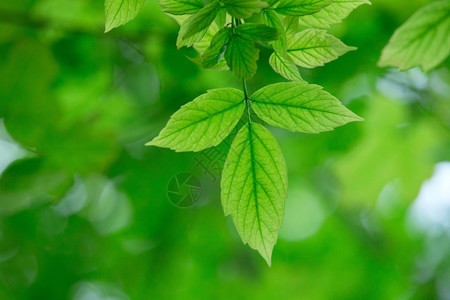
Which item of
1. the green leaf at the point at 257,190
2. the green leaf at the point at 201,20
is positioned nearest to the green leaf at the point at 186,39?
the green leaf at the point at 201,20

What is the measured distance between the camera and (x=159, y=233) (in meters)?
1.57

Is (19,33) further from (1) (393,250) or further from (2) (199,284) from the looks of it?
(1) (393,250)

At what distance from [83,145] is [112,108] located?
15cm

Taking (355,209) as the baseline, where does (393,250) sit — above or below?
below

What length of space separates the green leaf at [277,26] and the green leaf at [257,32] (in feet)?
0.07

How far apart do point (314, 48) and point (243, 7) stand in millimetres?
97

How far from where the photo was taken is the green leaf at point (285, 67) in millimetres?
424

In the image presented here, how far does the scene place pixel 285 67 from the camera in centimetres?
43

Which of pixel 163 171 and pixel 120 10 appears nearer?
pixel 120 10

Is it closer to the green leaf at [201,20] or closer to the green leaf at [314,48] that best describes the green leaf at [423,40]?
the green leaf at [314,48]

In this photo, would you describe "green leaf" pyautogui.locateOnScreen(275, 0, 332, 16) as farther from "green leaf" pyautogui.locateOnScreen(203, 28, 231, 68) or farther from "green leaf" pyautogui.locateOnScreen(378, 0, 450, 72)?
"green leaf" pyautogui.locateOnScreen(378, 0, 450, 72)

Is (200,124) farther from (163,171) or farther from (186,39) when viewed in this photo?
(163,171)

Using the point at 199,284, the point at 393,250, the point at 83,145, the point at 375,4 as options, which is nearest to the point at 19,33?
the point at 83,145

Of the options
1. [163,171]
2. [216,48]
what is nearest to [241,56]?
[216,48]
